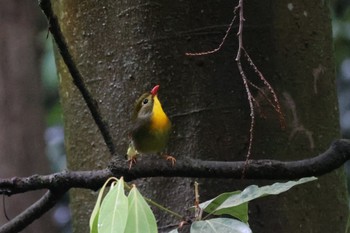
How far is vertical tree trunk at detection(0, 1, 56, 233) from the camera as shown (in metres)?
4.02

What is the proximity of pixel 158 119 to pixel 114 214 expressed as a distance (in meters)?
0.57

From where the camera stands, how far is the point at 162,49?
1.43m

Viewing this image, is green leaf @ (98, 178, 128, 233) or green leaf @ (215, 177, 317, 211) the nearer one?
green leaf @ (98, 178, 128, 233)

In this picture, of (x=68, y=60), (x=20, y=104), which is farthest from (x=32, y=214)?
(x=20, y=104)

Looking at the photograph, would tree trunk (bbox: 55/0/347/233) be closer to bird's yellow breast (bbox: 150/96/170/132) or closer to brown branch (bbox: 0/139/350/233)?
bird's yellow breast (bbox: 150/96/170/132)

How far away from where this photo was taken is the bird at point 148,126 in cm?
144

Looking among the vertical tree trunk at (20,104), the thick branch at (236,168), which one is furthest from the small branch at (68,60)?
the vertical tree trunk at (20,104)

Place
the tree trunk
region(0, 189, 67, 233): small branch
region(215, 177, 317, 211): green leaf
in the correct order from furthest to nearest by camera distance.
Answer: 1. the tree trunk
2. region(0, 189, 67, 233): small branch
3. region(215, 177, 317, 211): green leaf

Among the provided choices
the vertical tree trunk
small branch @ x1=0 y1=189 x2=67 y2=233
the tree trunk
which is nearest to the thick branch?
small branch @ x1=0 y1=189 x2=67 y2=233

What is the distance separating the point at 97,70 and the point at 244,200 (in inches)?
20.7

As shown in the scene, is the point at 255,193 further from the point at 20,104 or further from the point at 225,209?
the point at 20,104

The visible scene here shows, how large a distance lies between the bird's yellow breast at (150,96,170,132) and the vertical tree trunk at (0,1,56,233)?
2.52m

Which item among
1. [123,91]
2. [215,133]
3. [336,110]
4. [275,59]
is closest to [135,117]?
[123,91]

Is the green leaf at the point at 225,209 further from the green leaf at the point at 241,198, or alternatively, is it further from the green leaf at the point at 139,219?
the green leaf at the point at 139,219
